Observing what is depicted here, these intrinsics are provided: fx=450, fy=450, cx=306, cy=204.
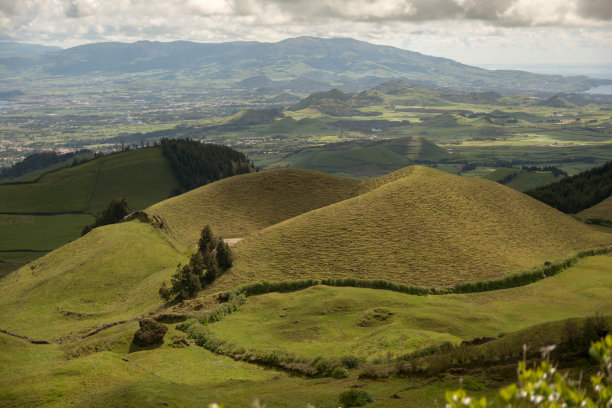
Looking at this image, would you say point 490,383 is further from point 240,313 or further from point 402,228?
point 402,228

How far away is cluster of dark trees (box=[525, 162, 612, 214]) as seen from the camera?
497ft

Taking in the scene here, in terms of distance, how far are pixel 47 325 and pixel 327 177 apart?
85839 mm

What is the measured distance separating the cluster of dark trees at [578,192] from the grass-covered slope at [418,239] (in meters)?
60.1

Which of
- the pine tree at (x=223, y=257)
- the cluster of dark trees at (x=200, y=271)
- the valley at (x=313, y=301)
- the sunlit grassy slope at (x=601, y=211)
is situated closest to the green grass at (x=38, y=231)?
the valley at (x=313, y=301)

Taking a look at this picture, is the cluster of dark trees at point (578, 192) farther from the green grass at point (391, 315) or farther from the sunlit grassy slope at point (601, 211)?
the green grass at point (391, 315)

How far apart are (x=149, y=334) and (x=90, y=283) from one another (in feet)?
142

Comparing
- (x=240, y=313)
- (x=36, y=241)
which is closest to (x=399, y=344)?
(x=240, y=313)

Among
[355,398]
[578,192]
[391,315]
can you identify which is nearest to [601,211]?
[578,192]

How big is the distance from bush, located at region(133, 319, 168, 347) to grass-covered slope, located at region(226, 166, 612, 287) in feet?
68.7

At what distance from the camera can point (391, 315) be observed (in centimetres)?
5350

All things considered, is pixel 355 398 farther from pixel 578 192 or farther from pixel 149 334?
pixel 578 192

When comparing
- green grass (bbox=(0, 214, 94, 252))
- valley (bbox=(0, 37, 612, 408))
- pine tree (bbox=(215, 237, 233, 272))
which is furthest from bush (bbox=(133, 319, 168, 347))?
green grass (bbox=(0, 214, 94, 252))

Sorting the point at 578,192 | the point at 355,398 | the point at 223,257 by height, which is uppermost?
the point at 355,398

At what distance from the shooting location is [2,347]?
159ft
